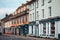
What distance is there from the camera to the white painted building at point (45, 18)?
44.2 meters

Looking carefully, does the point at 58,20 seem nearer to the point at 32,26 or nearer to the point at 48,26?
the point at 48,26

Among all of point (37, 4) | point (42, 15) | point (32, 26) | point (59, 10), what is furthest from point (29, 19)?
point (59, 10)

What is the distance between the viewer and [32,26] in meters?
63.3

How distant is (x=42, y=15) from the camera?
2076 inches

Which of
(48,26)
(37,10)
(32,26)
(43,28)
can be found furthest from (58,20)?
(32,26)

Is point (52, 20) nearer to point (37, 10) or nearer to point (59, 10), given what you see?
point (59, 10)

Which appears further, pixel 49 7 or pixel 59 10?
pixel 49 7

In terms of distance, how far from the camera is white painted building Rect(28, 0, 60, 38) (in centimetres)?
4416

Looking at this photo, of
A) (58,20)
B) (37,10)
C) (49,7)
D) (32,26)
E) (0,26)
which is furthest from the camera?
(0,26)

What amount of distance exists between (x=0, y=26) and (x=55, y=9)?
1987 inches

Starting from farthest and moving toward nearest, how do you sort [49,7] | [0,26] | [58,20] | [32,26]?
[0,26] < [32,26] < [49,7] < [58,20]

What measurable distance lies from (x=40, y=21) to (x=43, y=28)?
2.52m

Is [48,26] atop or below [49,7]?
below

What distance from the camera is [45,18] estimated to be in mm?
50062
